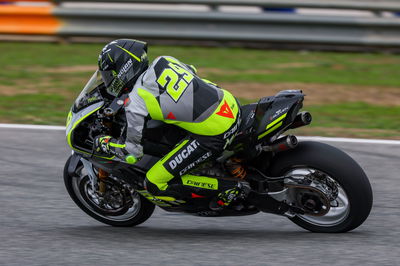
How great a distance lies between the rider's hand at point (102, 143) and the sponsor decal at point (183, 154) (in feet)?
1.52

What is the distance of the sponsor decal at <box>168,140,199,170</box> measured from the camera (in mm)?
5093

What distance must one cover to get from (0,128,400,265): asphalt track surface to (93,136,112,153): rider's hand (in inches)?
27.5

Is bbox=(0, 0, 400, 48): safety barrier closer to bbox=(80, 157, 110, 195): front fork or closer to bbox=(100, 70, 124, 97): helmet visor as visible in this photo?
bbox=(80, 157, 110, 195): front fork

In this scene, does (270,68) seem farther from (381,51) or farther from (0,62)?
(0,62)

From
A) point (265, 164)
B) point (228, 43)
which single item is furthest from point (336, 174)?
point (228, 43)

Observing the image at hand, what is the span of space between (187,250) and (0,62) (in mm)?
7744

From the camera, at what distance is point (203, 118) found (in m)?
5.06

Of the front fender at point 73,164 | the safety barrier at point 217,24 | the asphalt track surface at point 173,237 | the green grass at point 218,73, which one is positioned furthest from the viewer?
the safety barrier at point 217,24

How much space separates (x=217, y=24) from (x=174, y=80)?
753 cm

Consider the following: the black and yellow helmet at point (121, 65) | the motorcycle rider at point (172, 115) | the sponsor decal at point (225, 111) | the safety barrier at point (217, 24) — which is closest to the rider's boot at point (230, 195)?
the motorcycle rider at point (172, 115)

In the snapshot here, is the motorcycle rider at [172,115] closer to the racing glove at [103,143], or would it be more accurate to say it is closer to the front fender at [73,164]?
the racing glove at [103,143]

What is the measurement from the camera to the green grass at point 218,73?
914 centimetres

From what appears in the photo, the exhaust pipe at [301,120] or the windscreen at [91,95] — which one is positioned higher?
the exhaust pipe at [301,120]

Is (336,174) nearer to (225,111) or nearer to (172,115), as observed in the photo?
(225,111)
